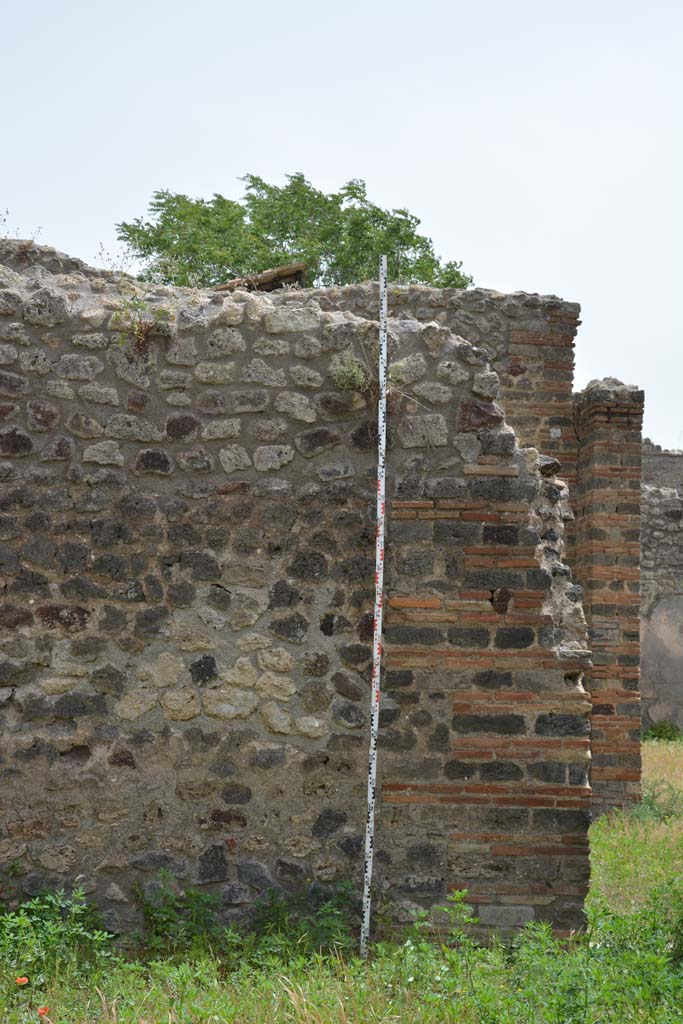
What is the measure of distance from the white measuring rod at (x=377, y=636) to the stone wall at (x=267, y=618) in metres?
0.07

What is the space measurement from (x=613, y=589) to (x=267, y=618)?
4.65 meters

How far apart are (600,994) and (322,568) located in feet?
7.29

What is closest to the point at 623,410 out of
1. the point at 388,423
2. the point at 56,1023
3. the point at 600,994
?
the point at 388,423

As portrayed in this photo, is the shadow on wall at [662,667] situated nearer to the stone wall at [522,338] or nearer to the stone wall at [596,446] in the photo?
the stone wall at [596,446]

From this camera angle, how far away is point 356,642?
518 centimetres

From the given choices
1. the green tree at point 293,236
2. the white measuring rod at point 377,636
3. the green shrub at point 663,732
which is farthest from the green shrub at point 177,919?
the green tree at point 293,236

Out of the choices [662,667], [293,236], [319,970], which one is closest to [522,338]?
[319,970]

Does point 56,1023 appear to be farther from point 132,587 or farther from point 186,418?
point 186,418

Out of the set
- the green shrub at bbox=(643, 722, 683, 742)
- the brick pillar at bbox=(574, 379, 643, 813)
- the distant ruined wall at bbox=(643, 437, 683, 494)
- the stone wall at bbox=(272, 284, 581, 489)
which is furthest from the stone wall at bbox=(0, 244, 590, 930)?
the distant ruined wall at bbox=(643, 437, 683, 494)

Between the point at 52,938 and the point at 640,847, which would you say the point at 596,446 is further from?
the point at 52,938

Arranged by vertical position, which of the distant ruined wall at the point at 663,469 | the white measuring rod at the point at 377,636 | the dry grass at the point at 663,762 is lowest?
the dry grass at the point at 663,762

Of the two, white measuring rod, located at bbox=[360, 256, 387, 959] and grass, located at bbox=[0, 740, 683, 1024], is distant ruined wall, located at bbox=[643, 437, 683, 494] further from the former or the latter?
white measuring rod, located at bbox=[360, 256, 387, 959]

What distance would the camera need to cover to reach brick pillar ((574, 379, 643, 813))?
8992 mm

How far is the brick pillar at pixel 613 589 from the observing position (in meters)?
8.99
